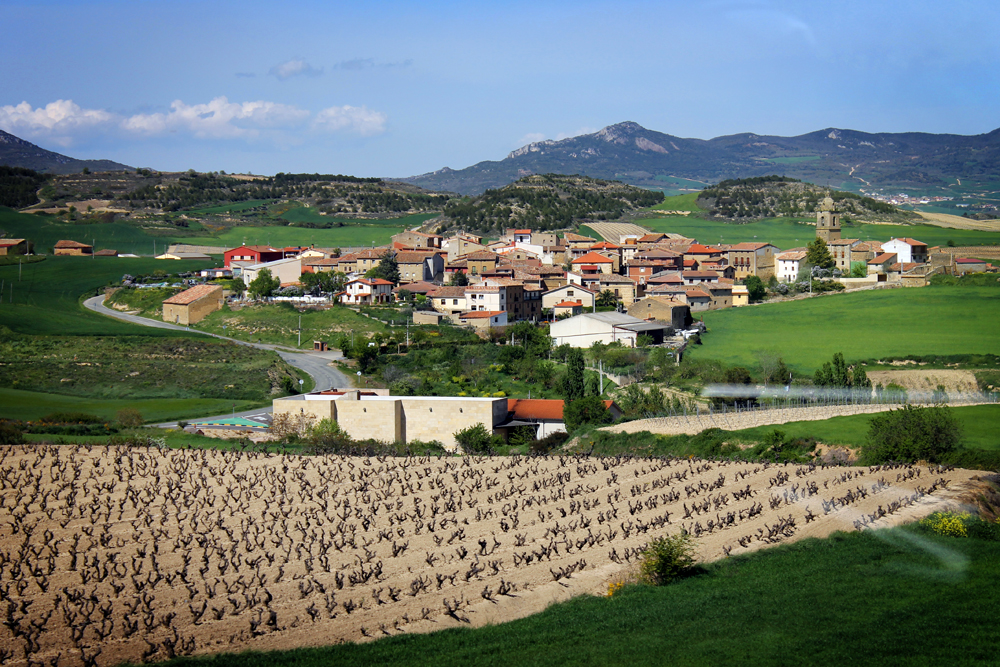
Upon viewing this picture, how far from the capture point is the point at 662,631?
44.4ft

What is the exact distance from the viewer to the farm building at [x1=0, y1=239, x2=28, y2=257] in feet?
A: 251

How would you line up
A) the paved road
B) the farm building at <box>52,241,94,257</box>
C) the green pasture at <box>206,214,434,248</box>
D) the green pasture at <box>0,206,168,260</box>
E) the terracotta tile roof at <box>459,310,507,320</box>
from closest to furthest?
the paved road, the terracotta tile roof at <box>459,310,507,320</box>, the farm building at <box>52,241,94,257</box>, the green pasture at <box>0,206,168,260</box>, the green pasture at <box>206,214,434,248</box>

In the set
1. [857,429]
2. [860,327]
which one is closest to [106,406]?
[857,429]

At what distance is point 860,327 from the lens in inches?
A: 1924

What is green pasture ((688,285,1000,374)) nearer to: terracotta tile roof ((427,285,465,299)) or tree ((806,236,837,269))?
tree ((806,236,837,269))

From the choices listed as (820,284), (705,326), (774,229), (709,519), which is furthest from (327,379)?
(774,229)

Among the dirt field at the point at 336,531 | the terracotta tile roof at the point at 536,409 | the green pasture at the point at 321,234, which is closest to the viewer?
the dirt field at the point at 336,531

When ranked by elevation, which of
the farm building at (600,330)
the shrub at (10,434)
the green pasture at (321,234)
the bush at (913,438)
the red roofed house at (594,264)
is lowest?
the shrub at (10,434)

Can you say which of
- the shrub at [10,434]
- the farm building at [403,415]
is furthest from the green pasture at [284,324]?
the shrub at [10,434]

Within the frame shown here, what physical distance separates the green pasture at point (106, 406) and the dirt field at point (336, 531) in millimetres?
6985

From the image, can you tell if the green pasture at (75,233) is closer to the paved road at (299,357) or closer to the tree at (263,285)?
the paved road at (299,357)

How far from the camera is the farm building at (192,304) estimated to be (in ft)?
186

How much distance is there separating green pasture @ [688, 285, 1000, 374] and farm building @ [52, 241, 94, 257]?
174ft

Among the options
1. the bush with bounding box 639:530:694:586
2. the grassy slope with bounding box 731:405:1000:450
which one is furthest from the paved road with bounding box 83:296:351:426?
the bush with bounding box 639:530:694:586
